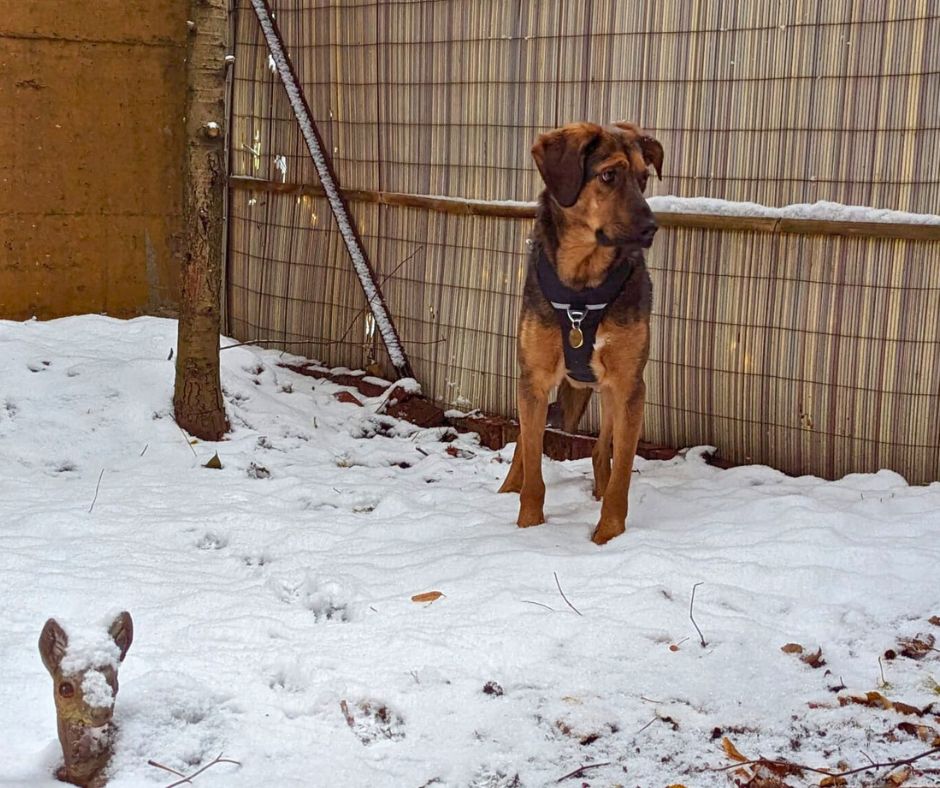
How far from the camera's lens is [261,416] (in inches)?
264

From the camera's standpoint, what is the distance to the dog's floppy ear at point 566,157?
4641mm

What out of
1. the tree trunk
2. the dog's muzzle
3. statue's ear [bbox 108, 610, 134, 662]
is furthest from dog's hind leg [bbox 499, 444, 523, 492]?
statue's ear [bbox 108, 610, 134, 662]

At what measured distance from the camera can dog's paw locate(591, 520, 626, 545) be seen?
4.86 meters

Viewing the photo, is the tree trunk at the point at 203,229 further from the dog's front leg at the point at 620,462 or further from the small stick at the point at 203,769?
the small stick at the point at 203,769

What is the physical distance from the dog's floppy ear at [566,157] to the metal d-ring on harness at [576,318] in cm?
46

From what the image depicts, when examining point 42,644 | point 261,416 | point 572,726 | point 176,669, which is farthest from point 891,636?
point 261,416

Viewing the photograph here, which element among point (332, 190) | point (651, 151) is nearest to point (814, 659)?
point (651, 151)

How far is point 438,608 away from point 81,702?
4.81 feet

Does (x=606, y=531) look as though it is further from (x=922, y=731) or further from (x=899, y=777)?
(x=899, y=777)

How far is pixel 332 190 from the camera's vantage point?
7688 millimetres

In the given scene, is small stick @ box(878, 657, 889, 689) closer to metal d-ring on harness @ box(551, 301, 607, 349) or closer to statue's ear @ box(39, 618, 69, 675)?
metal d-ring on harness @ box(551, 301, 607, 349)

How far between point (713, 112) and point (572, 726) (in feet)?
12.1

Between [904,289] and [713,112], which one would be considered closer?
[904,289]

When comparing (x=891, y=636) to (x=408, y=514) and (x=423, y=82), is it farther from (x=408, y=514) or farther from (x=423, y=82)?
(x=423, y=82)
